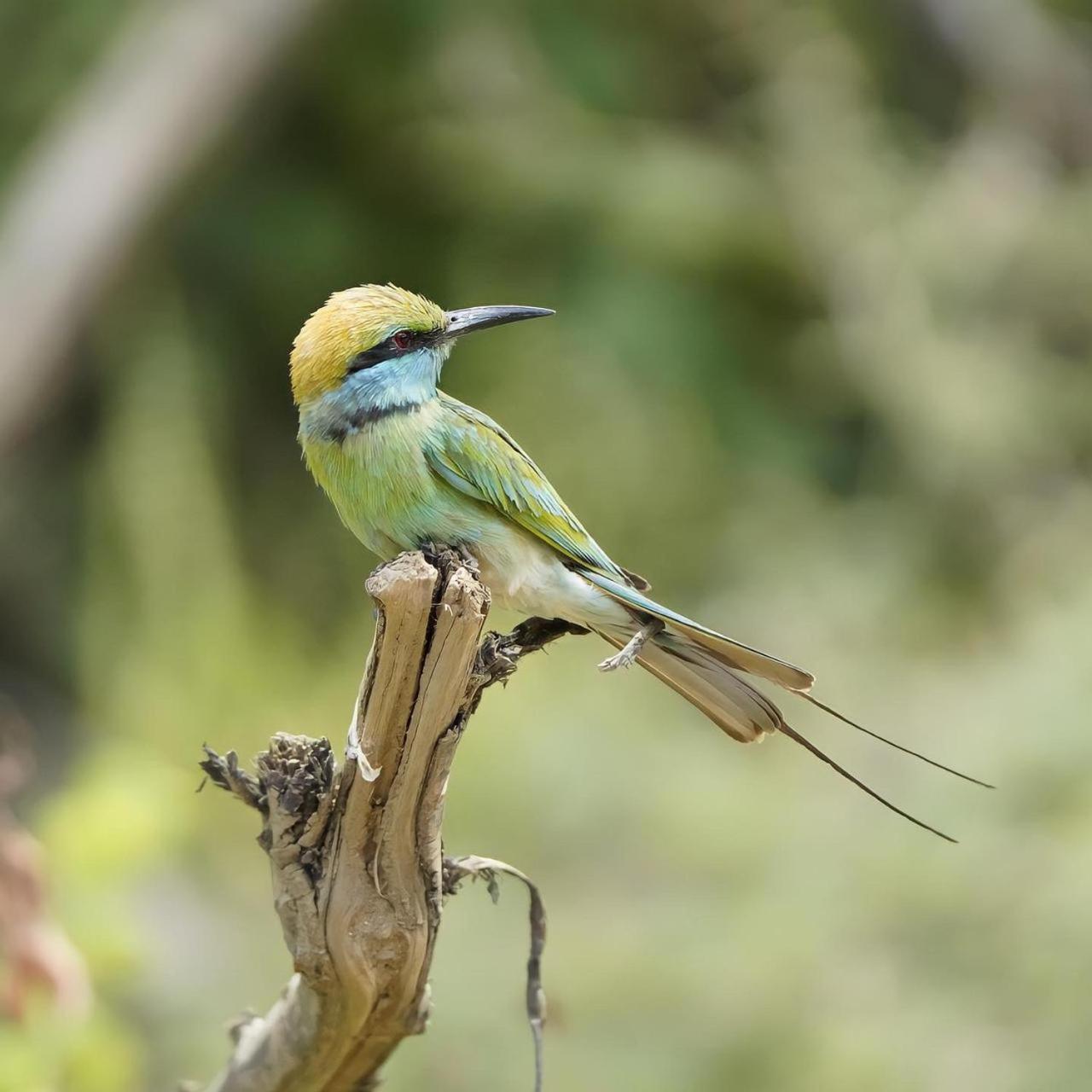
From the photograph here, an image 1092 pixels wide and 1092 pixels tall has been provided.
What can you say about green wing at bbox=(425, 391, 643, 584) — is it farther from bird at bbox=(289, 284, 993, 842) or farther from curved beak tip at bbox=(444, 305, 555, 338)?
curved beak tip at bbox=(444, 305, 555, 338)

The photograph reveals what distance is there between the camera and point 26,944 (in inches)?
87.0

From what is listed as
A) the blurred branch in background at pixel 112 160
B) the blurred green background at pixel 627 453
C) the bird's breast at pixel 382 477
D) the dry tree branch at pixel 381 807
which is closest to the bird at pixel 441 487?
the bird's breast at pixel 382 477

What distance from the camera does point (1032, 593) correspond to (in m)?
5.23

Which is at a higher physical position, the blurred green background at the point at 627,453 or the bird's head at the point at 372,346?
the blurred green background at the point at 627,453

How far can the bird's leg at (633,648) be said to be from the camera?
228 centimetres

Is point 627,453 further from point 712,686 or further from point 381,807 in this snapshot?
point 381,807

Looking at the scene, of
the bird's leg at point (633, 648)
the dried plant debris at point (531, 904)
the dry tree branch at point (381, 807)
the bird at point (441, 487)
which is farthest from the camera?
the bird at point (441, 487)

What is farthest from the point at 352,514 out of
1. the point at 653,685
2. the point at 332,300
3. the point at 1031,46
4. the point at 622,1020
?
the point at 1031,46

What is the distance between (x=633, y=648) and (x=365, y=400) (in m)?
0.63

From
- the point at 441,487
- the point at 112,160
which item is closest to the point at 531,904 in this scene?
the point at 441,487

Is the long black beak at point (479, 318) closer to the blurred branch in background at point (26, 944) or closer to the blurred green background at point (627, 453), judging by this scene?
the blurred branch in background at point (26, 944)

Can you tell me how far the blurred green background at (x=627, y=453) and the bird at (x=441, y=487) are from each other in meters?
1.79

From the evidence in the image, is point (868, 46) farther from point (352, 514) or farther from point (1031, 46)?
point (352, 514)

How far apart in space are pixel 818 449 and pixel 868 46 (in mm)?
2176
